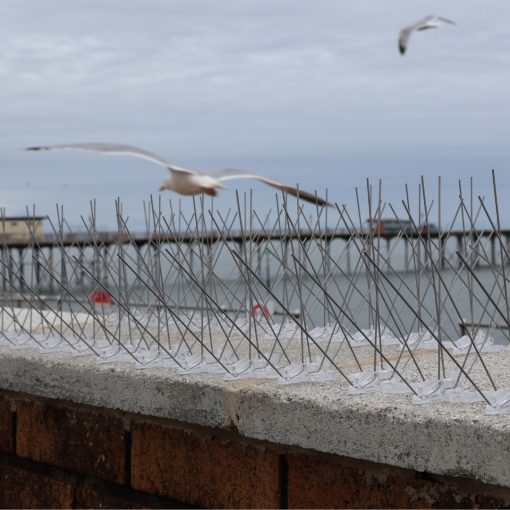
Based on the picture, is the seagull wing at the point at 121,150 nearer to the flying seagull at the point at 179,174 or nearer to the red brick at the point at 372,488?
the flying seagull at the point at 179,174

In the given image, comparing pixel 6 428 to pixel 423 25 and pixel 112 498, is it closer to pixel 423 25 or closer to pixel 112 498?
pixel 112 498

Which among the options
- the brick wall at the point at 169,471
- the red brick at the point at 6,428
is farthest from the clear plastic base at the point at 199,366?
the red brick at the point at 6,428

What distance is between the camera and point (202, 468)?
3371mm

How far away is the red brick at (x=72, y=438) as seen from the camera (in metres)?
3.72

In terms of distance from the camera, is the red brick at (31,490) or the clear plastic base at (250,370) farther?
the red brick at (31,490)

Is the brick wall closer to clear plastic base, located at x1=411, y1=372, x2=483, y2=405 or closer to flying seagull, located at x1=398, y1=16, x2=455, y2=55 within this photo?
clear plastic base, located at x1=411, y1=372, x2=483, y2=405

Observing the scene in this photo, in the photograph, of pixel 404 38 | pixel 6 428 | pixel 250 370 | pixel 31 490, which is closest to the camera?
pixel 404 38

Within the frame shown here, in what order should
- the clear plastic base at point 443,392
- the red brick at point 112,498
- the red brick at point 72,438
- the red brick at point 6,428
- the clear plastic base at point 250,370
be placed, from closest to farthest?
the clear plastic base at point 443,392 < the clear plastic base at point 250,370 < the red brick at point 112,498 < the red brick at point 72,438 < the red brick at point 6,428

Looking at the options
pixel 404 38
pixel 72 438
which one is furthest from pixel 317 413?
pixel 72 438

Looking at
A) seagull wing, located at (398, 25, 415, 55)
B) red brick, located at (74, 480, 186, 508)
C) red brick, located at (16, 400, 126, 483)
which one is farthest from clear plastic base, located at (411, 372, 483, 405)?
red brick, located at (16, 400, 126, 483)

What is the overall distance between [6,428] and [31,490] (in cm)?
34

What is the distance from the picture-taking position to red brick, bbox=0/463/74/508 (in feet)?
12.9

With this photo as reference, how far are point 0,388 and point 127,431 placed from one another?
91 cm

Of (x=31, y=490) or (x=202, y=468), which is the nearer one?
(x=202, y=468)
